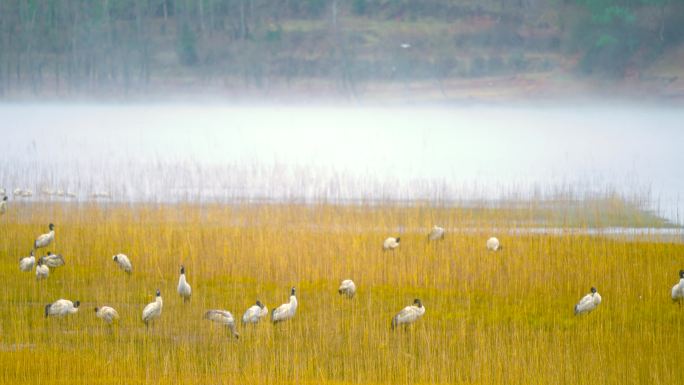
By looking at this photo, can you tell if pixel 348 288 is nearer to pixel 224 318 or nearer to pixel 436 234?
pixel 224 318

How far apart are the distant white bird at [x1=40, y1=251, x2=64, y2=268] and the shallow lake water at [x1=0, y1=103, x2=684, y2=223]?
23.7ft

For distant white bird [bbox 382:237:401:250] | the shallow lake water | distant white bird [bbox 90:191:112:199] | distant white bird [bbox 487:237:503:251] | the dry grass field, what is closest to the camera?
the dry grass field

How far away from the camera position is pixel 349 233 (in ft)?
47.6

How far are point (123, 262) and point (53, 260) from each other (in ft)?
2.46

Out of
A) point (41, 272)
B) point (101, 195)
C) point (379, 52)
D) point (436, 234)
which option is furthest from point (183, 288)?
point (379, 52)

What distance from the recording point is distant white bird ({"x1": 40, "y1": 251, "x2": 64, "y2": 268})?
11414mm

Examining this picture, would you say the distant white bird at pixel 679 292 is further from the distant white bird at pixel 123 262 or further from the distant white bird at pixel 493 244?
the distant white bird at pixel 123 262

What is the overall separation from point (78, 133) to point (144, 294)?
1141 inches

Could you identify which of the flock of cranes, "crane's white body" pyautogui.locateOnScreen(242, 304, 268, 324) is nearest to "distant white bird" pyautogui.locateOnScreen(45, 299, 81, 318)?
the flock of cranes

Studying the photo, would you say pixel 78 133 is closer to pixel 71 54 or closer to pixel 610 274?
pixel 71 54

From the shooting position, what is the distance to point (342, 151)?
3634 centimetres

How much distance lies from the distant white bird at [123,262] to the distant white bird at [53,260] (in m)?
0.54

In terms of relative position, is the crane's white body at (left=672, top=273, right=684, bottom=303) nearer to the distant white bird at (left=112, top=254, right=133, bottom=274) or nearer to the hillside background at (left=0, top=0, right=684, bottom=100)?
the distant white bird at (left=112, top=254, right=133, bottom=274)

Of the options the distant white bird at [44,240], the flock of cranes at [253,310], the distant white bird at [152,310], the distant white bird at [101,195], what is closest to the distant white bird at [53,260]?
the distant white bird at [44,240]
